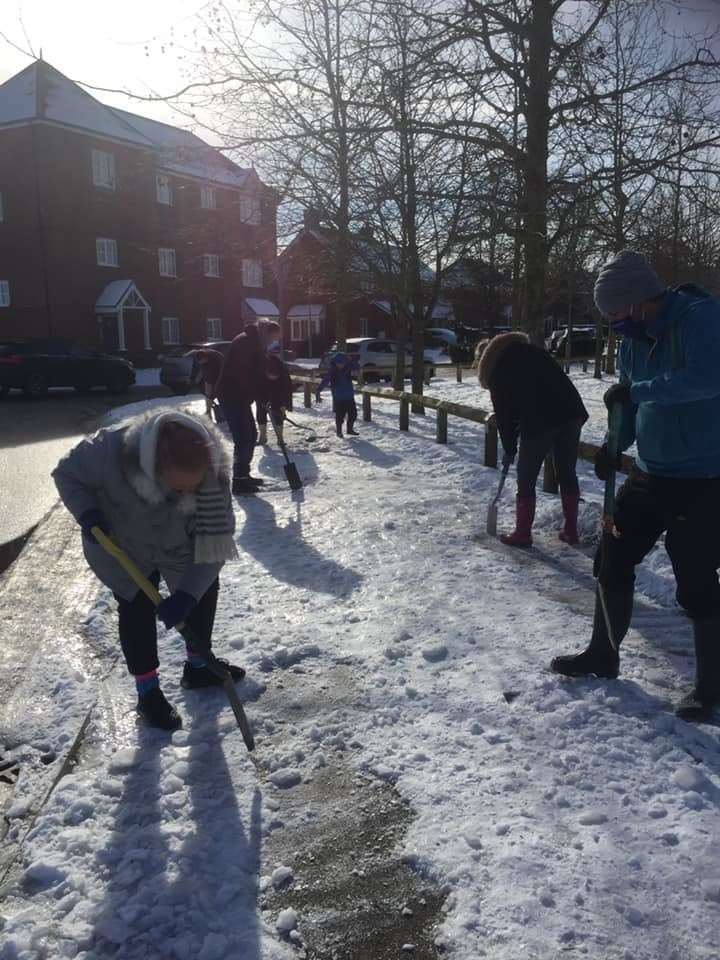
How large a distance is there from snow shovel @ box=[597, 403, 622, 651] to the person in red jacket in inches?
199

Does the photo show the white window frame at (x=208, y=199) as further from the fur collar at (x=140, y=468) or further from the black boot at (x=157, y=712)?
the black boot at (x=157, y=712)

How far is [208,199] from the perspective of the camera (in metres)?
38.2

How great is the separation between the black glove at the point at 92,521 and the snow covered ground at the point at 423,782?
37.9 inches

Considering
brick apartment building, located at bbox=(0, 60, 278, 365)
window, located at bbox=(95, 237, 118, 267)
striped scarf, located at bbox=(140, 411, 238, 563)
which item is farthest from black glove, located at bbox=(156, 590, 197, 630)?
window, located at bbox=(95, 237, 118, 267)

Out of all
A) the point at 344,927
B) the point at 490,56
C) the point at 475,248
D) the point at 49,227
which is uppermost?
the point at 49,227

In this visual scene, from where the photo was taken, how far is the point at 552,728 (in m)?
3.16

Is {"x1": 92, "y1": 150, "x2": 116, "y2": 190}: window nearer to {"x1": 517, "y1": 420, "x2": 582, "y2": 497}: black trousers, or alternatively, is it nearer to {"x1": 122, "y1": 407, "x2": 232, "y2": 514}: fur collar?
{"x1": 517, "y1": 420, "x2": 582, "y2": 497}: black trousers

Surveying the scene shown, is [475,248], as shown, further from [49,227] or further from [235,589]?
[49,227]

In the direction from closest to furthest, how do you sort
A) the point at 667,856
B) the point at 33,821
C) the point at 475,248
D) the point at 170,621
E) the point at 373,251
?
the point at 667,856, the point at 33,821, the point at 170,621, the point at 475,248, the point at 373,251

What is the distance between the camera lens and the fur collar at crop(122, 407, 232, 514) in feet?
9.57

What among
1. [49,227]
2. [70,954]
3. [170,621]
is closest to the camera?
[70,954]

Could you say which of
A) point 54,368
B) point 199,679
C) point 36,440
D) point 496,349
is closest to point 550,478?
point 496,349

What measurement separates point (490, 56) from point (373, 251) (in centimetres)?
615

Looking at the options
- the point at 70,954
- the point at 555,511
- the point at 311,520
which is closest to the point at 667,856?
the point at 70,954
